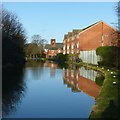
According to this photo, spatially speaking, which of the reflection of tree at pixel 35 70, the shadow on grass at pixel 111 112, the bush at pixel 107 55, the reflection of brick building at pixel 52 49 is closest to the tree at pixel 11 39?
the reflection of tree at pixel 35 70

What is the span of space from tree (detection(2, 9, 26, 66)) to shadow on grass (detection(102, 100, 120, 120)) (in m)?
31.2

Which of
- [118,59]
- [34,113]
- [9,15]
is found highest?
[9,15]

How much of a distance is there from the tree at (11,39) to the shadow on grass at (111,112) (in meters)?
31.2

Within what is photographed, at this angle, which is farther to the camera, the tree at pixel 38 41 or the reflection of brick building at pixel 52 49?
the reflection of brick building at pixel 52 49

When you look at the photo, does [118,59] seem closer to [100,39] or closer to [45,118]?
[45,118]

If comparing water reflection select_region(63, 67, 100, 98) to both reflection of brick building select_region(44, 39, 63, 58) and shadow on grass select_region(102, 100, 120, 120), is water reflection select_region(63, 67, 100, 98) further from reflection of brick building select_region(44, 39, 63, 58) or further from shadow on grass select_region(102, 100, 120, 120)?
reflection of brick building select_region(44, 39, 63, 58)

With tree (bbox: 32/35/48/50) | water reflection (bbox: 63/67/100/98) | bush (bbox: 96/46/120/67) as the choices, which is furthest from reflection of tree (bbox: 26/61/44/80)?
tree (bbox: 32/35/48/50)

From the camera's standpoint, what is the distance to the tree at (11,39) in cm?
4259

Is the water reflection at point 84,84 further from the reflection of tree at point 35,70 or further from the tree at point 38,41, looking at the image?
the tree at point 38,41

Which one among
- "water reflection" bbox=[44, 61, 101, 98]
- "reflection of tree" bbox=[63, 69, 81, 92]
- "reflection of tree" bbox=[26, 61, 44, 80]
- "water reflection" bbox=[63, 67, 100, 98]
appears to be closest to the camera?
"water reflection" bbox=[63, 67, 100, 98]

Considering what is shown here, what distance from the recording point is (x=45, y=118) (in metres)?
11.4

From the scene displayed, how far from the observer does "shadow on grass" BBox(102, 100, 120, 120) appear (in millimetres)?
9766

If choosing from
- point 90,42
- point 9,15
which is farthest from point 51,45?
point 9,15

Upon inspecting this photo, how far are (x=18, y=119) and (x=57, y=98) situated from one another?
564 cm
